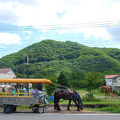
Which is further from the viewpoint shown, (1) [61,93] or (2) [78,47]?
(2) [78,47]

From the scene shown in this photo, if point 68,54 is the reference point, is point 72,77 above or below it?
below

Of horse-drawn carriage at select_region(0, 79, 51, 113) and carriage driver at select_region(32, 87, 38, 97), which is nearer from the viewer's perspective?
horse-drawn carriage at select_region(0, 79, 51, 113)

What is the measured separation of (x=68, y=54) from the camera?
525ft

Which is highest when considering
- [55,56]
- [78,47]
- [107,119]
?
[78,47]

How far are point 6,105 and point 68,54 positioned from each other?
14613cm

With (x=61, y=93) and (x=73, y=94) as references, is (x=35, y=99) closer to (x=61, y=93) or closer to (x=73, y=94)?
(x=61, y=93)

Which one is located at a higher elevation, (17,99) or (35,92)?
(35,92)

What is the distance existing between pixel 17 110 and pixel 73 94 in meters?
5.36

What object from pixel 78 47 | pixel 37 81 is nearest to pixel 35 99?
pixel 37 81

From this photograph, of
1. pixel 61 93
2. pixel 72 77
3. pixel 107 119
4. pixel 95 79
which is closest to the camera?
pixel 107 119

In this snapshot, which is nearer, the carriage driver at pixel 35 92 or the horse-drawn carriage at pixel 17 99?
the horse-drawn carriage at pixel 17 99

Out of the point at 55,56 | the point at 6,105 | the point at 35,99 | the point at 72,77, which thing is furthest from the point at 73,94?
the point at 55,56

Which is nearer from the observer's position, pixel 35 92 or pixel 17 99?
pixel 17 99

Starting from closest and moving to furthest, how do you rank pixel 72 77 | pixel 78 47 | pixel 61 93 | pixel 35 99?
pixel 35 99 → pixel 61 93 → pixel 72 77 → pixel 78 47
